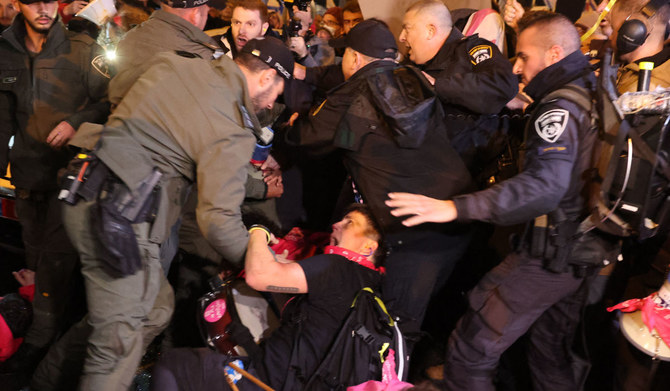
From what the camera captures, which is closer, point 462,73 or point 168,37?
point 168,37

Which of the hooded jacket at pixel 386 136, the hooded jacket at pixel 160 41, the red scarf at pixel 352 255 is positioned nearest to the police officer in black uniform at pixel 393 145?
the hooded jacket at pixel 386 136

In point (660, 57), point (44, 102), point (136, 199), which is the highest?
point (660, 57)

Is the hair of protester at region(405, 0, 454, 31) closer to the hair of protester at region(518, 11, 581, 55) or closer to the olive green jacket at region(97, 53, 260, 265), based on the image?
the hair of protester at region(518, 11, 581, 55)

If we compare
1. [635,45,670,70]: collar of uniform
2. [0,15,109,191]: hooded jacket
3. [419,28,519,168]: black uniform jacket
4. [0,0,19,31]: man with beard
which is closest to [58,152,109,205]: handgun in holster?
[0,15,109,191]: hooded jacket

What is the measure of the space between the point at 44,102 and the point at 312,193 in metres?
1.98

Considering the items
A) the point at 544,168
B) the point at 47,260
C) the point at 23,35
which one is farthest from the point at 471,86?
the point at 23,35

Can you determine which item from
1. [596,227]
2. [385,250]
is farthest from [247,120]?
[596,227]

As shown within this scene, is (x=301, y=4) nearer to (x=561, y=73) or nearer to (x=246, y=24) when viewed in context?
(x=246, y=24)

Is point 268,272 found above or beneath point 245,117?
beneath

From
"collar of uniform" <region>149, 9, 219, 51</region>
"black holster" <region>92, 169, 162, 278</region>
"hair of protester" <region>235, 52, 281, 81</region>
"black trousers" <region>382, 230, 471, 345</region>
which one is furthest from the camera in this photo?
"black trousers" <region>382, 230, 471, 345</region>

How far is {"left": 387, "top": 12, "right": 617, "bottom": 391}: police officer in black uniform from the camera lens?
8.50 feet

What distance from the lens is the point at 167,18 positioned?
3.17 m

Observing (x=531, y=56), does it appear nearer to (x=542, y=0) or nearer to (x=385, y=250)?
(x=385, y=250)

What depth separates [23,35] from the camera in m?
3.68
